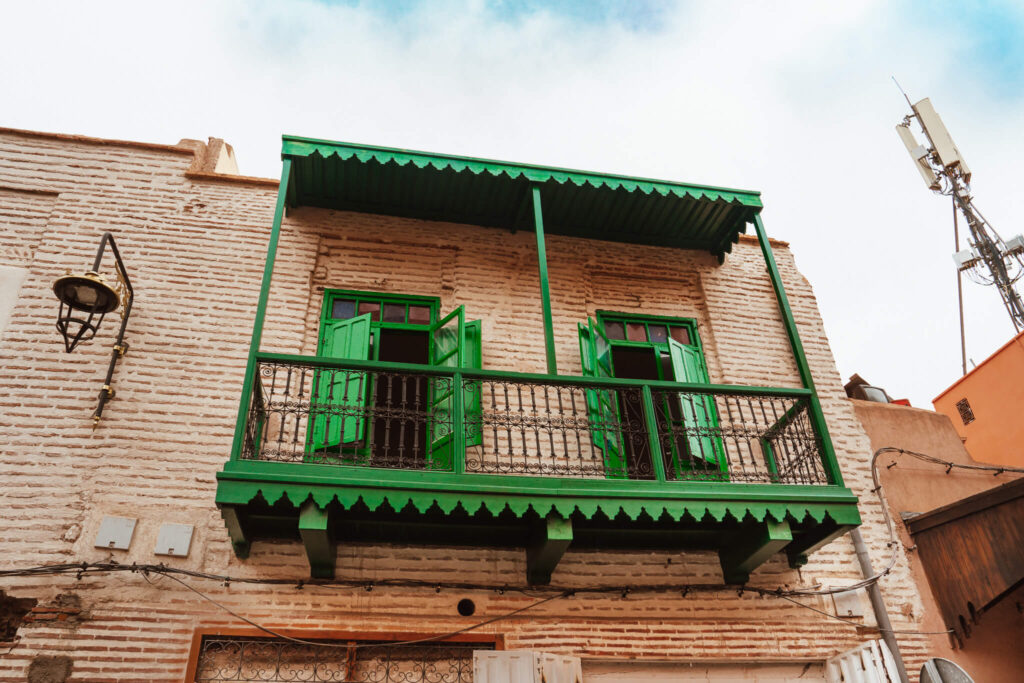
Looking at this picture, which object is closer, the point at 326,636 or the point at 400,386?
the point at 326,636

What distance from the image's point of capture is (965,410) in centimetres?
1112

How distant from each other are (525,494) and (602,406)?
4.95 ft

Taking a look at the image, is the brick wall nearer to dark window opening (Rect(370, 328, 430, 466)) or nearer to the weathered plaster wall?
the weathered plaster wall

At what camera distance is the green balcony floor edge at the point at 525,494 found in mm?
5527

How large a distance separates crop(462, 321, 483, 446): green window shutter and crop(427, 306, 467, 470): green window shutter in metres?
0.10

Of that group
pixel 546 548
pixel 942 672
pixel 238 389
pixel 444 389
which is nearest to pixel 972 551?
pixel 942 672

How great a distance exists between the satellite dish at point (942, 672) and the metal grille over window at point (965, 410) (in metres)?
5.61

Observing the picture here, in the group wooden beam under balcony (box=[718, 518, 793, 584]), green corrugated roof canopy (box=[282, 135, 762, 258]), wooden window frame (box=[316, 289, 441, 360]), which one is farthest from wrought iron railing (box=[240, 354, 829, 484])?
green corrugated roof canopy (box=[282, 135, 762, 258])

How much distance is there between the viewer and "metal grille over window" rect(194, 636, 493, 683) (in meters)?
5.67

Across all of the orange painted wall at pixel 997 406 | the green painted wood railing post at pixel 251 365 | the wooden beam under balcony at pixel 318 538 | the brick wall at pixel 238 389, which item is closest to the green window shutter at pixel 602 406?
the brick wall at pixel 238 389

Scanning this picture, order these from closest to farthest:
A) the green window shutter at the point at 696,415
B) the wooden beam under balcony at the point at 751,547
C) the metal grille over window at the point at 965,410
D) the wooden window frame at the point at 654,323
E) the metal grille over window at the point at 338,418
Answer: the metal grille over window at the point at 338,418 < the wooden beam under balcony at the point at 751,547 < the green window shutter at the point at 696,415 < the wooden window frame at the point at 654,323 < the metal grille over window at the point at 965,410

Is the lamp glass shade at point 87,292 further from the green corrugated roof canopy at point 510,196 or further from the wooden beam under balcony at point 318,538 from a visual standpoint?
the wooden beam under balcony at point 318,538

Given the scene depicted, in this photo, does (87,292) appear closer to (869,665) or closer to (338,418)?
(338,418)

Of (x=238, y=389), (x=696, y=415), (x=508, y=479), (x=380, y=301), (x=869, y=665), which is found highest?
(x=380, y=301)
